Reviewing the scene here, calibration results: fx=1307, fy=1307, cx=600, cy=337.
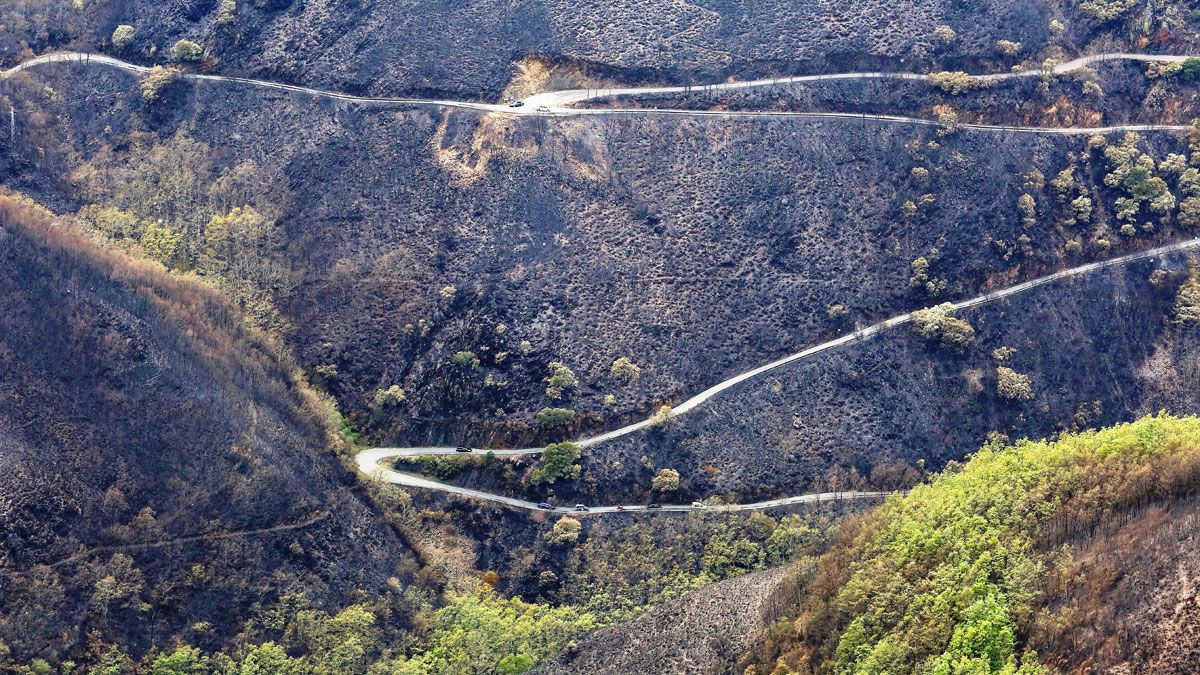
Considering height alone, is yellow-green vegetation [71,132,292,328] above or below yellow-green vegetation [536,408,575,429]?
above

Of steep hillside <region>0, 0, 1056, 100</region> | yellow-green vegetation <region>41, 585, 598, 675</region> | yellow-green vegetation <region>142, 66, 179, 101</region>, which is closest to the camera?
yellow-green vegetation <region>41, 585, 598, 675</region>

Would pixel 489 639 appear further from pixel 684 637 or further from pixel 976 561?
pixel 976 561

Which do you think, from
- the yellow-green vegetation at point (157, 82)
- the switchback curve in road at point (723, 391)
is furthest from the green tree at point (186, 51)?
the switchback curve in road at point (723, 391)

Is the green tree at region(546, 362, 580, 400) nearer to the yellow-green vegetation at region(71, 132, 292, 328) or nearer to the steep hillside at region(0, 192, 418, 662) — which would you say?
the steep hillside at region(0, 192, 418, 662)

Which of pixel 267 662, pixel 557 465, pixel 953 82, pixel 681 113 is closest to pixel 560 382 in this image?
pixel 557 465

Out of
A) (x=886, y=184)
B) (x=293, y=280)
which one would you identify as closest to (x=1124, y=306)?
(x=886, y=184)

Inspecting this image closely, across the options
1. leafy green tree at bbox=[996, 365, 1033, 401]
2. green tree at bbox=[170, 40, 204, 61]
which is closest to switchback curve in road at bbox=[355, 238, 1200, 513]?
leafy green tree at bbox=[996, 365, 1033, 401]
